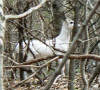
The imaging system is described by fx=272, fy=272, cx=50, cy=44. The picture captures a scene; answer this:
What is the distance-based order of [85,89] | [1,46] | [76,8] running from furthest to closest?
[76,8] → [85,89] → [1,46]

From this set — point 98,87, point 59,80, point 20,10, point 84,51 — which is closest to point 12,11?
point 20,10

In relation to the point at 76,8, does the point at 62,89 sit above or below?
below

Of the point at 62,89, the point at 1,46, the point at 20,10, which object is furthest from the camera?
the point at 20,10

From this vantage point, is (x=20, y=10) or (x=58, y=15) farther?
(x=58, y=15)

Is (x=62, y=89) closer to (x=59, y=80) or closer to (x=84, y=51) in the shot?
(x=59, y=80)

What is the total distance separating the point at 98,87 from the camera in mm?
3635

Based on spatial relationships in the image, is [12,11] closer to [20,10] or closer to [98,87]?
[20,10]

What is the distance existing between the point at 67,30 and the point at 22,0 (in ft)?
12.4

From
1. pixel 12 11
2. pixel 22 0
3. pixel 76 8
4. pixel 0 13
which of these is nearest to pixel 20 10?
pixel 22 0

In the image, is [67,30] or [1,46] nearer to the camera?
[1,46]

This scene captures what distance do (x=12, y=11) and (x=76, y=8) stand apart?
8.06ft

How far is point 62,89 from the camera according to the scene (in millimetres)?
4414

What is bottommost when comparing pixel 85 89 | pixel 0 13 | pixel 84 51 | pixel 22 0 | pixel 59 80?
pixel 59 80

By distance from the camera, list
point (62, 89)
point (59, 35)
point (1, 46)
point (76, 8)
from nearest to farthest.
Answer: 1. point (1, 46)
2. point (76, 8)
3. point (62, 89)
4. point (59, 35)
